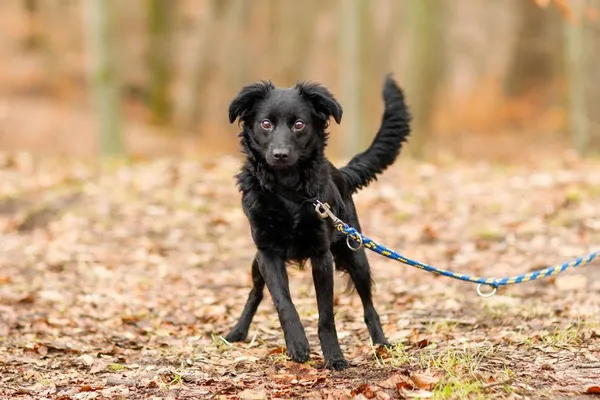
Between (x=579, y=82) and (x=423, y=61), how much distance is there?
123 inches

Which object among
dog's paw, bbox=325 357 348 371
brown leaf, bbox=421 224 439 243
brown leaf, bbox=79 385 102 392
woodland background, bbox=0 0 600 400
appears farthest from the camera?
brown leaf, bbox=421 224 439 243

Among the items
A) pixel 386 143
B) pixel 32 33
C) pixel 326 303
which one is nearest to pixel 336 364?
pixel 326 303

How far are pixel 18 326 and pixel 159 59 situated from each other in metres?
18.3

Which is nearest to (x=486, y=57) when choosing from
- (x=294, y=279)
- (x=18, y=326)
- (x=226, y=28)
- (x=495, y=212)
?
(x=226, y=28)

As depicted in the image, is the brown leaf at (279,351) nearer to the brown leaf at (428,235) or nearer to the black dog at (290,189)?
the black dog at (290,189)

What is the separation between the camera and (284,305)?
14.4ft

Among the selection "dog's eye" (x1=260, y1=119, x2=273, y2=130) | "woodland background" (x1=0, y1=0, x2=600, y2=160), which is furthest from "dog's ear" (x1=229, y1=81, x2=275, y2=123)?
"woodland background" (x1=0, y1=0, x2=600, y2=160)

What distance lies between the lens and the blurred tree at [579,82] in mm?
14938

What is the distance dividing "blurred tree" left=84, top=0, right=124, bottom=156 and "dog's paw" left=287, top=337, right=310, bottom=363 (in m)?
10.7

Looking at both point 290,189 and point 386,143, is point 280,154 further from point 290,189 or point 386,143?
point 386,143

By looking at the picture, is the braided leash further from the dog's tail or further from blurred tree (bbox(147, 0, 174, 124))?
blurred tree (bbox(147, 0, 174, 124))

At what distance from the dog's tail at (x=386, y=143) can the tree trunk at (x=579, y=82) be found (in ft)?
34.2

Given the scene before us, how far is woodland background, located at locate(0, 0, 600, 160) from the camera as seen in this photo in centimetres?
2189

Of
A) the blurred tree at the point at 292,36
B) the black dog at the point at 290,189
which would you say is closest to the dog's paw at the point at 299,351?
the black dog at the point at 290,189
